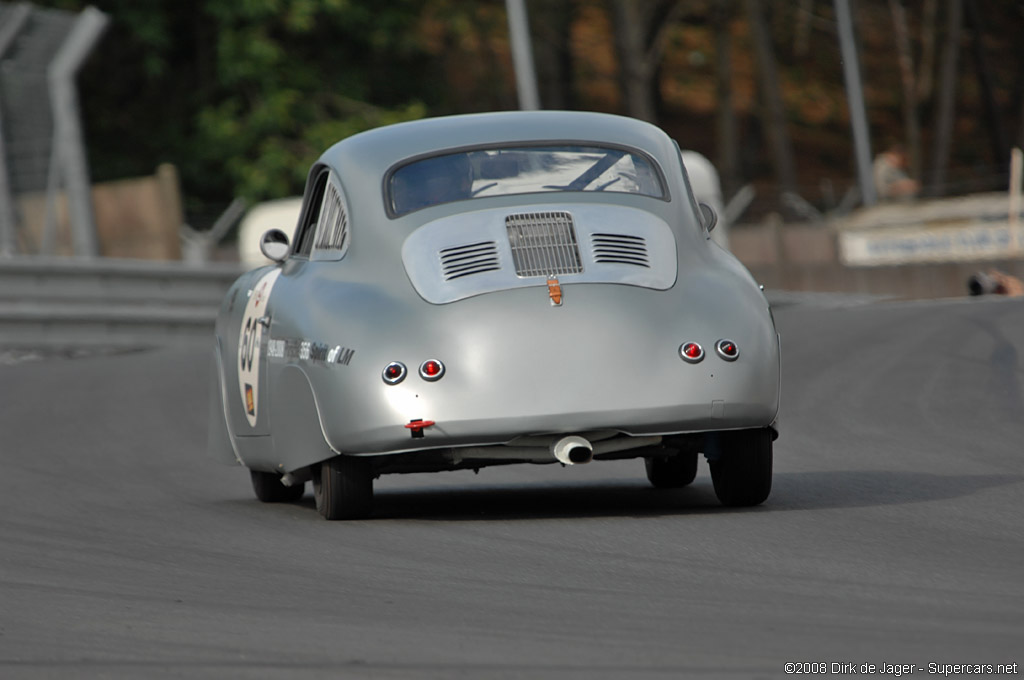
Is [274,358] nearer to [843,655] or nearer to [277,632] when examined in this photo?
[277,632]

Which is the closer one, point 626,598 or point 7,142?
point 626,598

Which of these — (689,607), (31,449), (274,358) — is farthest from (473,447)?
(31,449)

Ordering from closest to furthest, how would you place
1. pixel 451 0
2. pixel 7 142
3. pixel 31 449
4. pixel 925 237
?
pixel 31 449, pixel 7 142, pixel 925 237, pixel 451 0

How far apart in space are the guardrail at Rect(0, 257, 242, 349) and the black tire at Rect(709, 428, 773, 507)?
34.6 feet

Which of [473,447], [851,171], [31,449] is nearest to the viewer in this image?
[473,447]

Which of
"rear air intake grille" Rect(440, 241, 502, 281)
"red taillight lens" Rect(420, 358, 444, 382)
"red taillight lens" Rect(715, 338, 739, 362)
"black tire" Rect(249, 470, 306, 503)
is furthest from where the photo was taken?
"black tire" Rect(249, 470, 306, 503)

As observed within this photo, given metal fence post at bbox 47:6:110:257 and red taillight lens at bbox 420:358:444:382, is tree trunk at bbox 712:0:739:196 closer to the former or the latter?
metal fence post at bbox 47:6:110:257

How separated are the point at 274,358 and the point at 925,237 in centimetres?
2146

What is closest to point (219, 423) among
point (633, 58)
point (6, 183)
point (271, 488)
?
point (271, 488)

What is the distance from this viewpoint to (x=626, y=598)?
17.0ft

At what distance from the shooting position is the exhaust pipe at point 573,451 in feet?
22.6

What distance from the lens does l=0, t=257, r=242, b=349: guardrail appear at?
16797mm

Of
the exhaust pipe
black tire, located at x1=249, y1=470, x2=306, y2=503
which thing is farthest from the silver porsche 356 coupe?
black tire, located at x1=249, y1=470, x2=306, y2=503

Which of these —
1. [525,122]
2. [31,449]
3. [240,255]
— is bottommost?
[240,255]
